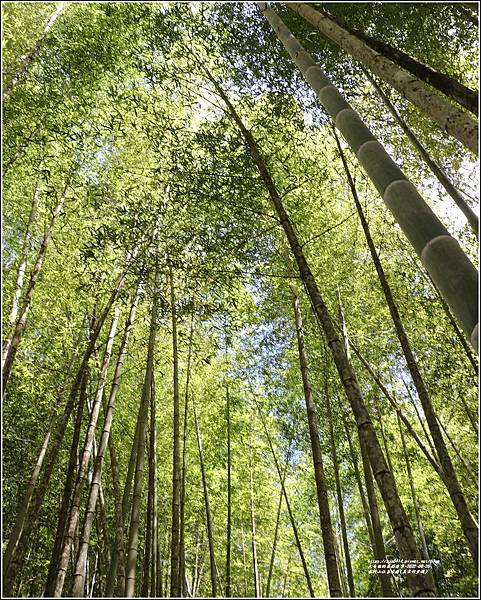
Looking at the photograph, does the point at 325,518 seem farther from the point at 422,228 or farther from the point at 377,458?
the point at 422,228

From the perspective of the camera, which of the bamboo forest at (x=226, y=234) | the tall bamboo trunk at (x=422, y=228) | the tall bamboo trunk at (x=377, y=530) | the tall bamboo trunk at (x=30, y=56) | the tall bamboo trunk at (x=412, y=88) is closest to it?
the tall bamboo trunk at (x=422, y=228)

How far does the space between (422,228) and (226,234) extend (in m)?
3.19

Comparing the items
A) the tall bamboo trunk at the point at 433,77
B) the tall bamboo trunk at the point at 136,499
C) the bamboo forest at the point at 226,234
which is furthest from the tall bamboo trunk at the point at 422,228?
the tall bamboo trunk at the point at 136,499

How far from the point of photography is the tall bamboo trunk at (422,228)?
934 millimetres

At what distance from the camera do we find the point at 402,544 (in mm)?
1643

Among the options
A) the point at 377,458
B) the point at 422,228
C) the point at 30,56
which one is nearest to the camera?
the point at 422,228

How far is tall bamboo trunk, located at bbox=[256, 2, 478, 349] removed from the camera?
0.93 meters

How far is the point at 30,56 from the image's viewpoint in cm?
378

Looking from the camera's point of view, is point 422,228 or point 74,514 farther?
point 74,514

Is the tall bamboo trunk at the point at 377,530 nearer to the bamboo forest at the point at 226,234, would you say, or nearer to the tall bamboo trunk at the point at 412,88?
the bamboo forest at the point at 226,234

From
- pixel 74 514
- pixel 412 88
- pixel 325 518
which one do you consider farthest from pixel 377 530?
pixel 412 88

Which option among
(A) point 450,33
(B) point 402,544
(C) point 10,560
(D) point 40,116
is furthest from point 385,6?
(C) point 10,560

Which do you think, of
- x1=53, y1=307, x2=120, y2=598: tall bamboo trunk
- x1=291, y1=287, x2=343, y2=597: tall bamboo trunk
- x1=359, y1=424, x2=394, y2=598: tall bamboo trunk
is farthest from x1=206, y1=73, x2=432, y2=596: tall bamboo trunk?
x1=53, y1=307, x2=120, y2=598: tall bamboo trunk

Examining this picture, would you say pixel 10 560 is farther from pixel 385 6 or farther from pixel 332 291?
pixel 385 6
